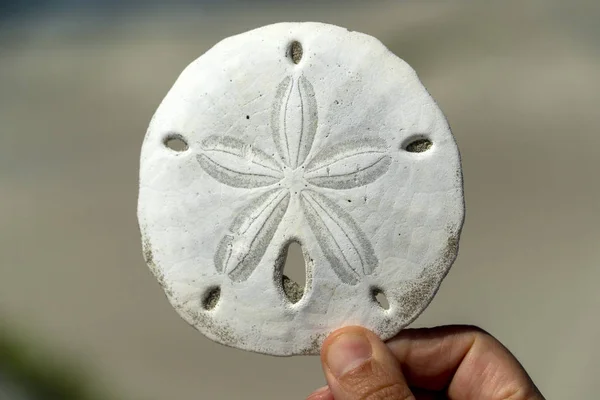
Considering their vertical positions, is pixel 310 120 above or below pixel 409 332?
above

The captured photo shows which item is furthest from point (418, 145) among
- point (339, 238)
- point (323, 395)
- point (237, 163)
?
point (323, 395)

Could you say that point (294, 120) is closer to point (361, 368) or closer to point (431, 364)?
point (361, 368)

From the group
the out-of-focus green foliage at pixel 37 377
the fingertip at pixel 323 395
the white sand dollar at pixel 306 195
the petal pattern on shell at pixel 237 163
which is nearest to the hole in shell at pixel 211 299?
the white sand dollar at pixel 306 195

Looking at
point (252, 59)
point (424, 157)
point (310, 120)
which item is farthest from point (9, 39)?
point (424, 157)

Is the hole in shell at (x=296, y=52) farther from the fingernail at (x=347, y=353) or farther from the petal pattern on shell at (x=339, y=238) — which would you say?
the fingernail at (x=347, y=353)

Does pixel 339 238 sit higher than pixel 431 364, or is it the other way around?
pixel 339 238

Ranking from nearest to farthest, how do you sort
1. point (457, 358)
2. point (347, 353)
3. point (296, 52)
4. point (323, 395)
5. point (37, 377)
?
point (347, 353), point (296, 52), point (457, 358), point (323, 395), point (37, 377)

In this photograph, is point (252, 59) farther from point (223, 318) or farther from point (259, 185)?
point (223, 318)
